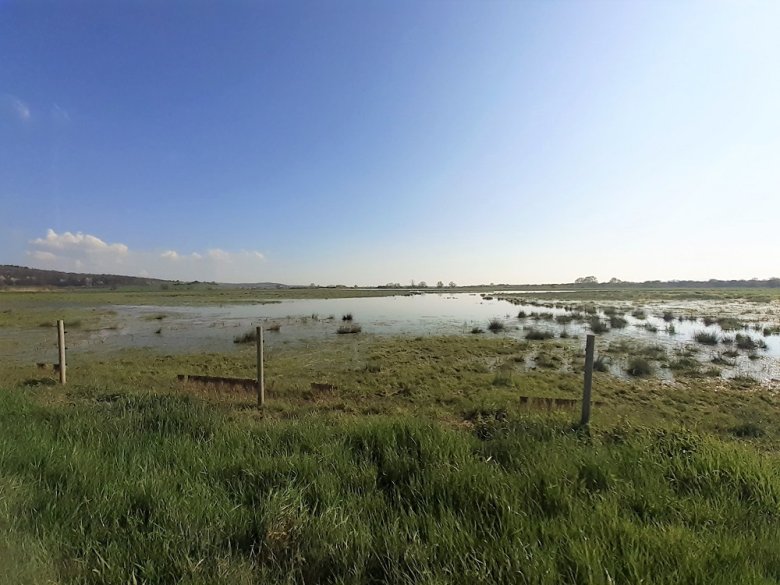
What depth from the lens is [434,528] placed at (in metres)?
2.91

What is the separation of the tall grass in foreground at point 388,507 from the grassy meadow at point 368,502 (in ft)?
0.05

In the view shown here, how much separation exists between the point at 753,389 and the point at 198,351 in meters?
25.4


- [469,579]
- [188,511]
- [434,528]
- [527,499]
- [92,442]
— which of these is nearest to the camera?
[469,579]

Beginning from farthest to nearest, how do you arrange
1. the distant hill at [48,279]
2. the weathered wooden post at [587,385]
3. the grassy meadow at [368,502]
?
the distant hill at [48,279], the weathered wooden post at [587,385], the grassy meadow at [368,502]

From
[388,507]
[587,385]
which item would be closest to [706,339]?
[587,385]

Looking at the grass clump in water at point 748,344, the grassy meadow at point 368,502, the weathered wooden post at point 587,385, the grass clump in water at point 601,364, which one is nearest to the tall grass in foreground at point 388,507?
the grassy meadow at point 368,502

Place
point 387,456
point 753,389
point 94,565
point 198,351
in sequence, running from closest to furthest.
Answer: point 94,565 → point 387,456 → point 753,389 → point 198,351

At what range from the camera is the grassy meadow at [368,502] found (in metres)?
2.45

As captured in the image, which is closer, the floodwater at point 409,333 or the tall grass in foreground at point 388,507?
the tall grass in foreground at point 388,507

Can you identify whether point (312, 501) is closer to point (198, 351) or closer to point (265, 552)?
point (265, 552)

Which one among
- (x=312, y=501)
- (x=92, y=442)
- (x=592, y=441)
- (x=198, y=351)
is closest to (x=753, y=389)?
(x=592, y=441)

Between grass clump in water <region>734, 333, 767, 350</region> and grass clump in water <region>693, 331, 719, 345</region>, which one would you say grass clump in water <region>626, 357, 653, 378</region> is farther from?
grass clump in water <region>734, 333, 767, 350</region>

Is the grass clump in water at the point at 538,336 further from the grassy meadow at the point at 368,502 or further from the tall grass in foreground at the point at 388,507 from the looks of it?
the tall grass in foreground at the point at 388,507

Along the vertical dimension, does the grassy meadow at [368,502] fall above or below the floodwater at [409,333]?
above
